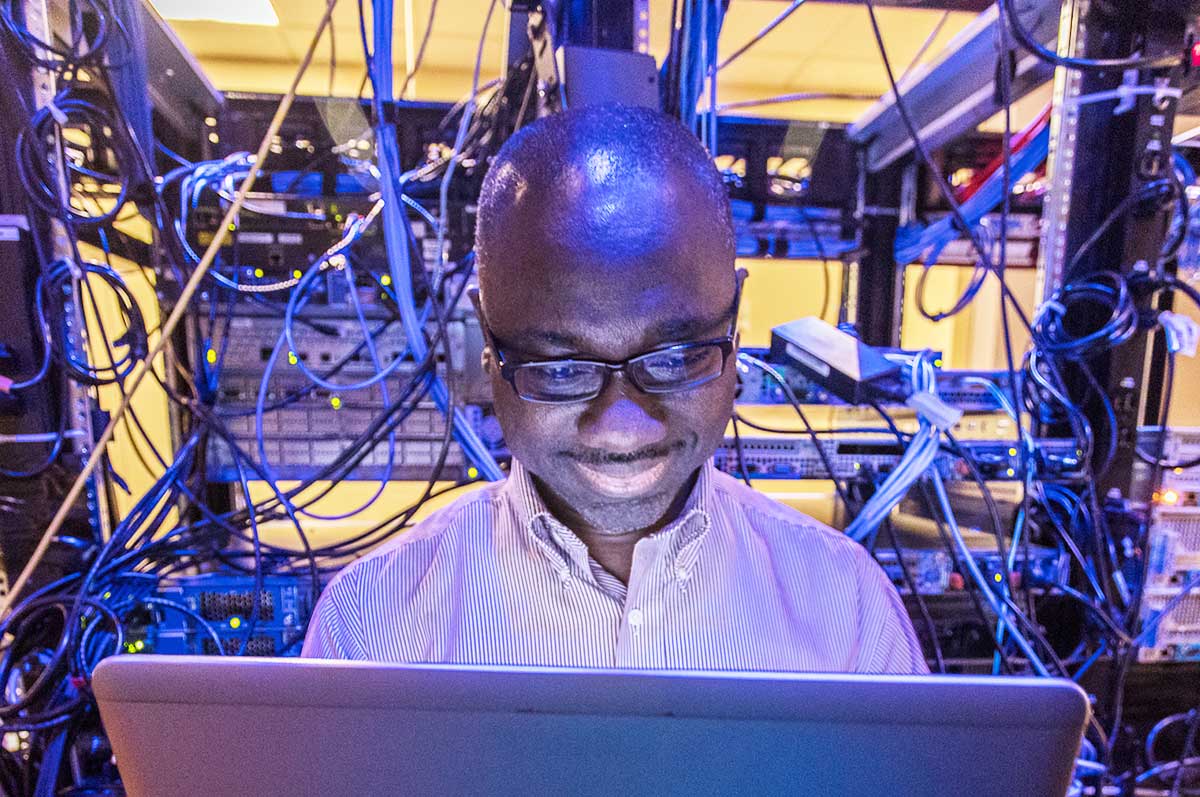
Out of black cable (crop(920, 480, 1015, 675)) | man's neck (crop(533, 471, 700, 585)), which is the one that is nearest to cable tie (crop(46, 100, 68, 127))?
man's neck (crop(533, 471, 700, 585))

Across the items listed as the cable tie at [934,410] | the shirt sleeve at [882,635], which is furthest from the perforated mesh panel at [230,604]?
the cable tie at [934,410]

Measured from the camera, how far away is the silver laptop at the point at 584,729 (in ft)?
1.10

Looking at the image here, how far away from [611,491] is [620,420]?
4.0 inches

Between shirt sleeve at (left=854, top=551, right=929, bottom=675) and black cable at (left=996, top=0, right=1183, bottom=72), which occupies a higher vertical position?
black cable at (left=996, top=0, right=1183, bottom=72)

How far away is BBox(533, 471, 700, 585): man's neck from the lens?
0.83m

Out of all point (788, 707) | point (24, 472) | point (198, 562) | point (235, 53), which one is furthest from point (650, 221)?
point (235, 53)

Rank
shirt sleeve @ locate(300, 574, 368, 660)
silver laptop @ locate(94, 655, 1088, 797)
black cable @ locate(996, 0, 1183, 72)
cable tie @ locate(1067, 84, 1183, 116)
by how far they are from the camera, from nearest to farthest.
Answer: silver laptop @ locate(94, 655, 1088, 797), shirt sleeve @ locate(300, 574, 368, 660), black cable @ locate(996, 0, 1183, 72), cable tie @ locate(1067, 84, 1183, 116)

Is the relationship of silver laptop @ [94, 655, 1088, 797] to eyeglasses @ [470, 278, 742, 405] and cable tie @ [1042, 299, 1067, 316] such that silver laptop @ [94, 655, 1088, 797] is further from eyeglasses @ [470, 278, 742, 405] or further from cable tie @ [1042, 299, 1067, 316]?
cable tie @ [1042, 299, 1067, 316]

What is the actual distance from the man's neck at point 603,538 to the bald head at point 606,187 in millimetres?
360

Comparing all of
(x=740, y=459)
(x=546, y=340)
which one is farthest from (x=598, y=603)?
(x=740, y=459)

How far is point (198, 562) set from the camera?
1.17 m

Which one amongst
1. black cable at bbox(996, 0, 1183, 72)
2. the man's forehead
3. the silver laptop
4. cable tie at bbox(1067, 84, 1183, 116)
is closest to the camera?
the silver laptop

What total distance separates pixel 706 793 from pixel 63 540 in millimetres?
1421

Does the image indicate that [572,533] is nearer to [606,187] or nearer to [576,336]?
[576,336]
